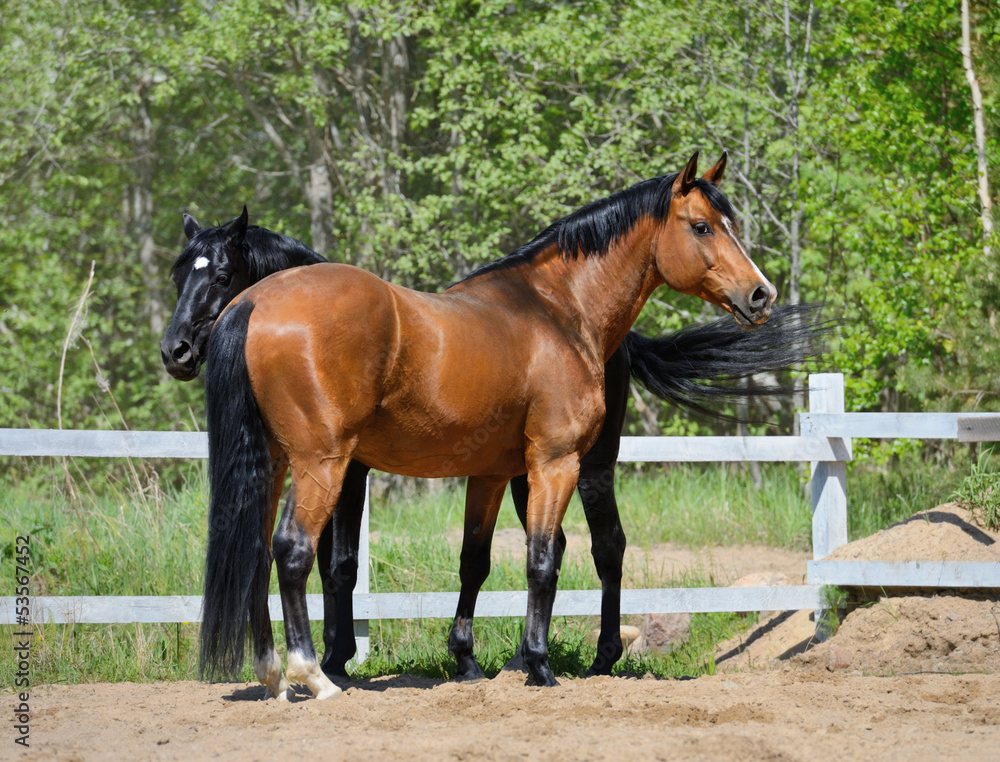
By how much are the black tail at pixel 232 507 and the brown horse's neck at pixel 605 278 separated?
63.1 inches

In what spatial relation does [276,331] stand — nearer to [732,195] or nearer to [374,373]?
[374,373]

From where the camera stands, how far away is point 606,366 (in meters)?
5.06

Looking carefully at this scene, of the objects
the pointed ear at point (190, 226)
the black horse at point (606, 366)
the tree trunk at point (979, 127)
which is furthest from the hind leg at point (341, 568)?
the tree trunk at point (979, 127)

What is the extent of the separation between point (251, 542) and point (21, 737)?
1029 millimetres

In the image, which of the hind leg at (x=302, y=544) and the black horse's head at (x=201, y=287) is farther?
the black horse's head at (x=201, y=287)

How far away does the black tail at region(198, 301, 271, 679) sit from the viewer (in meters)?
3.56

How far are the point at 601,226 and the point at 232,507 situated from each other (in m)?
2.27

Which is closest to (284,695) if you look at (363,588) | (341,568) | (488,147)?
(341,568)

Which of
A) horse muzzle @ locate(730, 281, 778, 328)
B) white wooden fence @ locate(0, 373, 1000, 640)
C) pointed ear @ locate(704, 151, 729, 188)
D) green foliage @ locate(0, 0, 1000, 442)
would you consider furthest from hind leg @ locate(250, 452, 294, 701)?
green foliage @ locate(0, 0, 1000, 442)

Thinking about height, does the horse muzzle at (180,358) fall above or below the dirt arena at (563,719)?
above

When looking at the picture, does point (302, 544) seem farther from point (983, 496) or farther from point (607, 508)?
point (983, 496)

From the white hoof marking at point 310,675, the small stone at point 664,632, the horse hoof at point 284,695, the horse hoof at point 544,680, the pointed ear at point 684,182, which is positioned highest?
the pointed ear at point 684,182

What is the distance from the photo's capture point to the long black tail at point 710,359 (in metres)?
5.29

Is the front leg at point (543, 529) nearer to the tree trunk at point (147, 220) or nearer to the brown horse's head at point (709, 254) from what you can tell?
the brown horse's head at point (709, 254)
